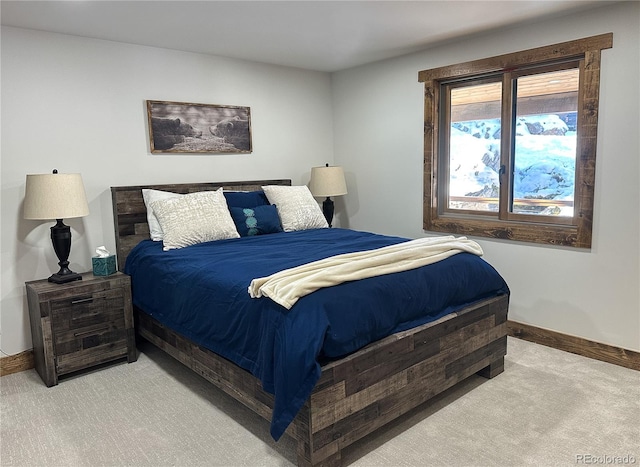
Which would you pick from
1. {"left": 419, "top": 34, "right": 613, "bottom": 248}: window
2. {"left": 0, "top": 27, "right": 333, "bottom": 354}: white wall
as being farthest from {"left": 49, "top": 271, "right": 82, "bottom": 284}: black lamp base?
{"left": 419, "top": 34, "right": 613, "bottom": 248}: window

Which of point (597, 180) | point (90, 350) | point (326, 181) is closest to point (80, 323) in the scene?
point (90, 350)

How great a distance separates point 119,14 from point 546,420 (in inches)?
135

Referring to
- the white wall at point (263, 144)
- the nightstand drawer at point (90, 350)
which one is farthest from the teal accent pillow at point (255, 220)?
the nightstand drawer at point (90, 350)

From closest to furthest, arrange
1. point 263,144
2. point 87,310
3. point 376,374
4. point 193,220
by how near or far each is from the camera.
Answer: point 376,374, point 87,310, point 193,220, point 263,144

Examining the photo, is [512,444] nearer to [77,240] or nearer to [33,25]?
[77,240]

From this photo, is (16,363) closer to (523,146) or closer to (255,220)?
(255,220)

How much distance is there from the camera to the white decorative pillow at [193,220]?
332 cm

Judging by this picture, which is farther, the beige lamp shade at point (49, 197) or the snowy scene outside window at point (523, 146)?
the snowy scene outside window at point (523, 146)

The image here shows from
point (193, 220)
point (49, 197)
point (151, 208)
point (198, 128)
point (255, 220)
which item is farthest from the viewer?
point (198, 128)

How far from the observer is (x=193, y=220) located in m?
3.41

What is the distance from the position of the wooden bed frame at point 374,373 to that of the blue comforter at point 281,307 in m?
0.07

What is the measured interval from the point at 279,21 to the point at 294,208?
151cm

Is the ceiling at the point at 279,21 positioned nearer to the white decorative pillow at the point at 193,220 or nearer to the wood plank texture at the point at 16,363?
the white decorative pillow at the point at 193,220

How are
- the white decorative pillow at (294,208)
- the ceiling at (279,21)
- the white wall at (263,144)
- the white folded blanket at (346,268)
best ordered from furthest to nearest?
the white decorative pillow at (294,208), the white wall at (263,144), the ceiling at (279,21), the white folded blanket at (346,268)
